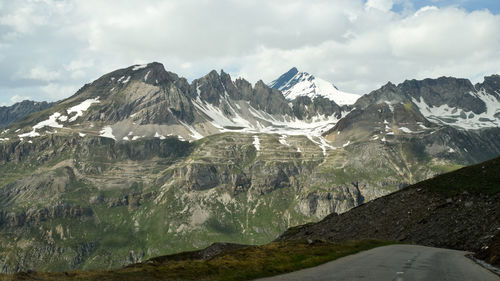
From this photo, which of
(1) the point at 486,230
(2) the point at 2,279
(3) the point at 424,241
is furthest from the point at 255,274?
(3) the point at 424,241

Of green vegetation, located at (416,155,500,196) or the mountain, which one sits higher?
green vegetation, located at (416,155,500,196)

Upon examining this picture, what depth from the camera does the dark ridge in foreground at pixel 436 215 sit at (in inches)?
2497

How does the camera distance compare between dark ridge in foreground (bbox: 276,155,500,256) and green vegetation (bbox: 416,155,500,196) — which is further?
green vegetation (bbox: 416,155,500,196)

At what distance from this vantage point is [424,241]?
7006 cm

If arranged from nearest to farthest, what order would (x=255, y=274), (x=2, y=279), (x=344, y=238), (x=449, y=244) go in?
(x=2, y=279)
(x=255, y=274)
(x=449, y=244)
(x=344, y=238)

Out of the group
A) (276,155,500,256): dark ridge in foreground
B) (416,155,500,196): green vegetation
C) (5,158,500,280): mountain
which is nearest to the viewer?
(5,158,500,280): mountain

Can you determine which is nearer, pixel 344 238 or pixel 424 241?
pixel 424 241

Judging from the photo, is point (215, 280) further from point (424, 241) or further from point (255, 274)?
point (424, 241)

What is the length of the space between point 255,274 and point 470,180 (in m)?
73.7

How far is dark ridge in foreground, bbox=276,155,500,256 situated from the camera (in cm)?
6342

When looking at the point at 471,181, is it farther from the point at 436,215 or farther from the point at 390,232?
the point at 390,232

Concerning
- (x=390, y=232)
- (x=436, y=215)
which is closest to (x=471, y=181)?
(x=436, y=215)

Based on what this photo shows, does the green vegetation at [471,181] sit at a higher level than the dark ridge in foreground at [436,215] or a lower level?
higher

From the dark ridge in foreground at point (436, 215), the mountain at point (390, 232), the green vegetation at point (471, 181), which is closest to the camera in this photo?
the mountain at point (390, 232)
